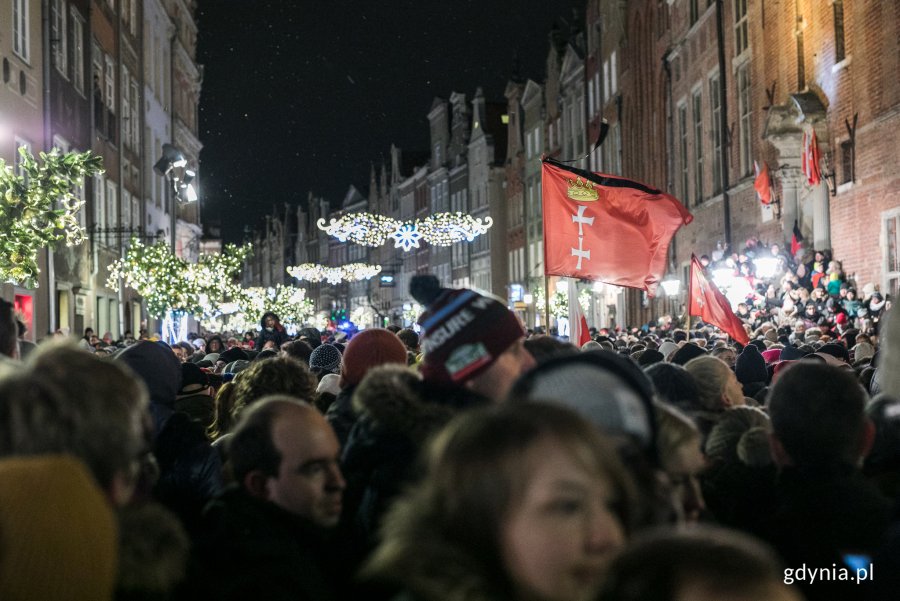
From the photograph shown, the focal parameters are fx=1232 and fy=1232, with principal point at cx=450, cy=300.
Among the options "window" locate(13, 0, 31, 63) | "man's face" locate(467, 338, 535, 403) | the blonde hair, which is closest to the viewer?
"man's face" locate(467, 338, 535, 403)

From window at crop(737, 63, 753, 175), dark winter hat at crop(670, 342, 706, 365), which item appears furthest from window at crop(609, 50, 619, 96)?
dark winter hat at crop(670, 342, 706, 365)

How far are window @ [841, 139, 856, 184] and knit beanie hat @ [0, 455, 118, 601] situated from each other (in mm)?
20998

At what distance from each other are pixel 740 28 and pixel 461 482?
97.7 ft

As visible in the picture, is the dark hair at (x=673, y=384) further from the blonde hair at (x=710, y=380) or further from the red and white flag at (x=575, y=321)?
the red and white flag at (x=575, y=321)

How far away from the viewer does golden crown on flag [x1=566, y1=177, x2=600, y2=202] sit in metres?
12.8

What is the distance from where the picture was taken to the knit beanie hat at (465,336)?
3926 millimetres

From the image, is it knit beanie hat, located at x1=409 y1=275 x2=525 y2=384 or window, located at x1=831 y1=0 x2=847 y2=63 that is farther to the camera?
window, located at x1=831 y1=0 x2=847 y2=63

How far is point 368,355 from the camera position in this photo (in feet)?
21.3

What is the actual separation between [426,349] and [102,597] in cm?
200

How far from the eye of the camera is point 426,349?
4.05 metres

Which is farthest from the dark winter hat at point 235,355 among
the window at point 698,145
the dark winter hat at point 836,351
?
the window at point 698,145

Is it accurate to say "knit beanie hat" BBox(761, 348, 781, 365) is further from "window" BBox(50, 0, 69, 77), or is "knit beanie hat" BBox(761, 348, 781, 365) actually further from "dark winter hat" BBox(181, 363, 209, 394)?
"window" BBox(50, 0, 69, 77)

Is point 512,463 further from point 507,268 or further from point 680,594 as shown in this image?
point 507,268

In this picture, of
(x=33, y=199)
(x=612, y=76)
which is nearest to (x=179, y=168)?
(x=33, y=199)
